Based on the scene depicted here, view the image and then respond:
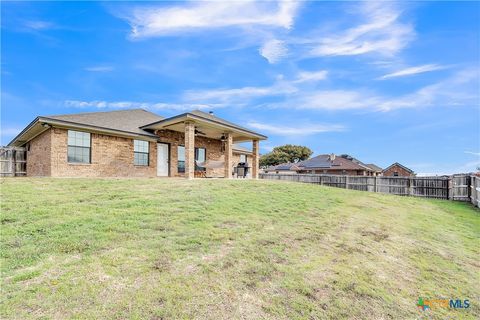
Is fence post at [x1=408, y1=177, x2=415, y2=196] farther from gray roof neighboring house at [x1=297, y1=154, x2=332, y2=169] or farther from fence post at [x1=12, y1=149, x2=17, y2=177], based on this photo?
fence post at [x1=12, y1=149, x2=17, y2=177]

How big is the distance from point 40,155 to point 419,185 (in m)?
22.8

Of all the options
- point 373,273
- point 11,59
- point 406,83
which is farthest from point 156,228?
point 406,83

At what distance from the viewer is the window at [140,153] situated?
44.6 ft

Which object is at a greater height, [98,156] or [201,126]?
[201,126]

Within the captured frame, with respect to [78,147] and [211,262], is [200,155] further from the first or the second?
[211,262]

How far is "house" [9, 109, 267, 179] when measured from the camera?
1114cm

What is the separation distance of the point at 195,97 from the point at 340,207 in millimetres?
14331

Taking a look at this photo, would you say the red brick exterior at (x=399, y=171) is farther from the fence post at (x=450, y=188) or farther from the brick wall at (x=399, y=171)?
the fence post at (x=450, y=188)

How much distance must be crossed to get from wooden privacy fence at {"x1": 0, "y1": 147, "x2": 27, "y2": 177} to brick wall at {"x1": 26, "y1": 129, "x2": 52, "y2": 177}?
91 centimetres

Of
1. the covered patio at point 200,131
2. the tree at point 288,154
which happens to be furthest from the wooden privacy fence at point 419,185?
the tree at point 288,154

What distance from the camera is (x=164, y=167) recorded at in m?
14.9

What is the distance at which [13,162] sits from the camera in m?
15.5

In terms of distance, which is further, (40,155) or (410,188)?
(410,188)

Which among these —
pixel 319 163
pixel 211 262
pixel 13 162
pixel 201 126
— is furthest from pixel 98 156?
pixel 319 163
